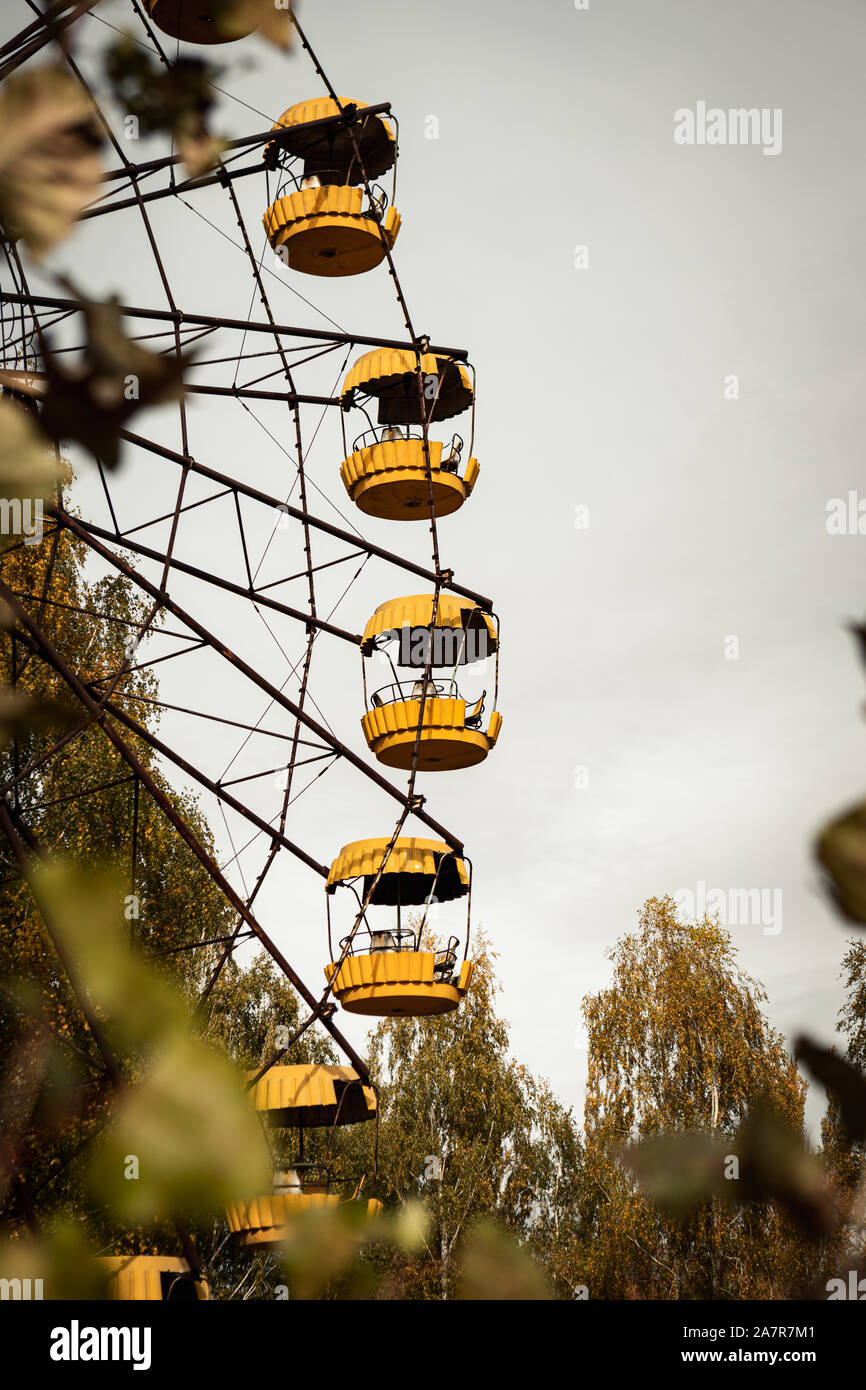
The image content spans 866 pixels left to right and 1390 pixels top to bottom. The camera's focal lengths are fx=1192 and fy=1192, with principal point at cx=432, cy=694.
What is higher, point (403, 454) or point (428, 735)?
point (403, 454)

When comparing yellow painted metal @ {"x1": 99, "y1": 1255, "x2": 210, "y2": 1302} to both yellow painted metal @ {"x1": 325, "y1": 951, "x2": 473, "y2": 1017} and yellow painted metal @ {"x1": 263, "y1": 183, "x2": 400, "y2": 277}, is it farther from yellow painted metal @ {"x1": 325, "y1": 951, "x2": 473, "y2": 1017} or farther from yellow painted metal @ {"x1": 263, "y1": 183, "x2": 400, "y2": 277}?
yellow painted metal @ {"x1": 263, "y1": 183, "x2": 400, "y2": 277}

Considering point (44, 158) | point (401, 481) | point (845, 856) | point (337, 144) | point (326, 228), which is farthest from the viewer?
point (337, 144)

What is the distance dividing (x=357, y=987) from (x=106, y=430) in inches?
321

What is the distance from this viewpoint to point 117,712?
5.01 metres

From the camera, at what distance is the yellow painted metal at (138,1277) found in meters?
0.61

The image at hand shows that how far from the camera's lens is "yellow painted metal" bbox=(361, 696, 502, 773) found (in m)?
9.06

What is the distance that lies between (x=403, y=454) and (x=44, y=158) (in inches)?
365

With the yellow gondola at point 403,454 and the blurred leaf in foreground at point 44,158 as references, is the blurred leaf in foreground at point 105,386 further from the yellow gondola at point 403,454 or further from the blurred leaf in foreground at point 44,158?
the yellow gondola at point 403,454

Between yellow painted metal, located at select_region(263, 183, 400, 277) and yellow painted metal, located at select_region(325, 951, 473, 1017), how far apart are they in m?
5.53

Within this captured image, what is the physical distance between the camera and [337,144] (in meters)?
10.2

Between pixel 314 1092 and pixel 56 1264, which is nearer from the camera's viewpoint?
pixel 56 1264

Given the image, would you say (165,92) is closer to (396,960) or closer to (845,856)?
(845,856)

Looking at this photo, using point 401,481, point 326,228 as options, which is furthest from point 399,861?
point 326,228
